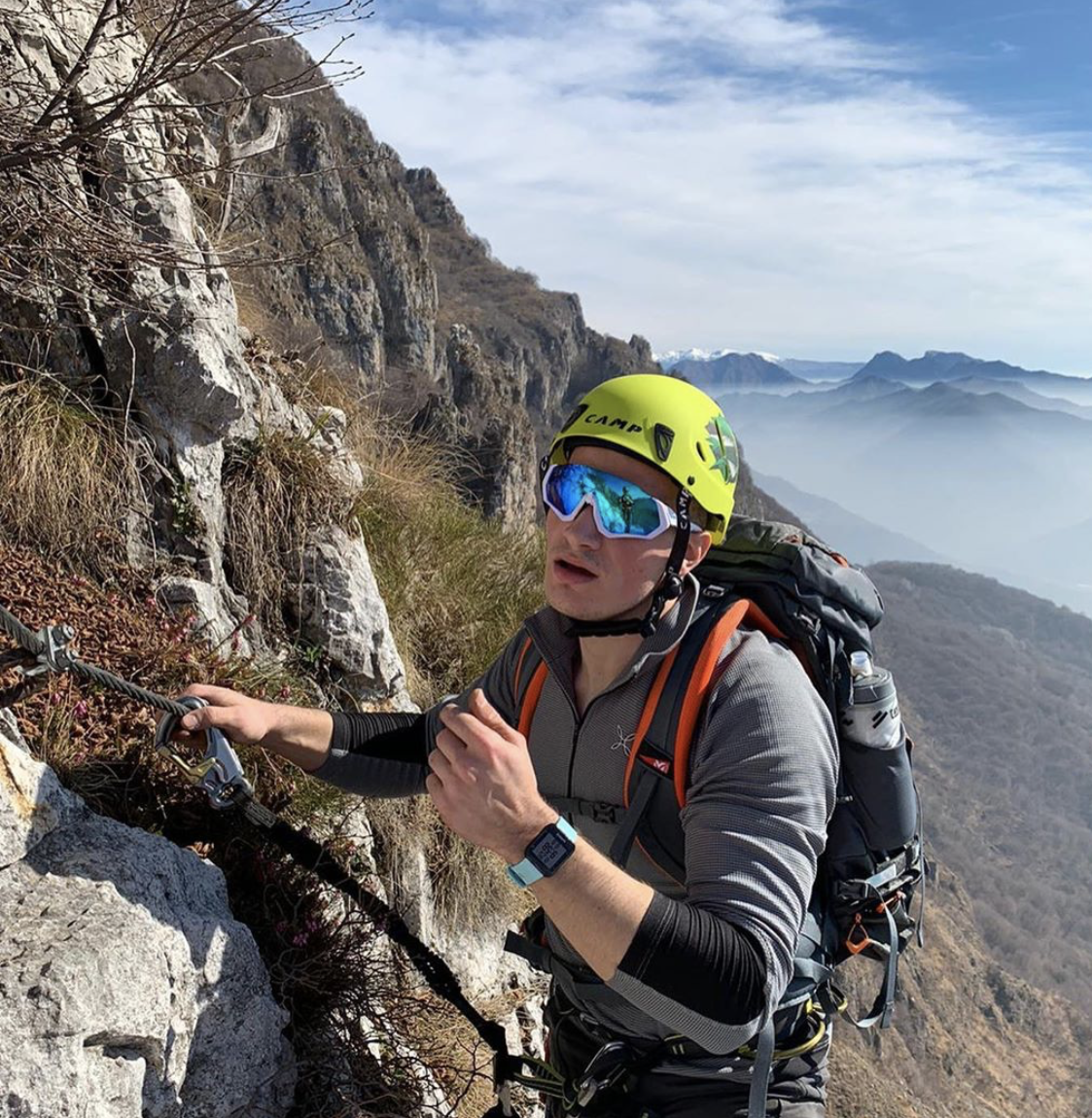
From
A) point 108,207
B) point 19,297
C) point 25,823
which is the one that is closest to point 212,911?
point 25,823

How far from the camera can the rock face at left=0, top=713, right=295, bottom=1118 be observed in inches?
82.5

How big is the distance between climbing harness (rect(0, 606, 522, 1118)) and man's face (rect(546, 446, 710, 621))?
1.22 m

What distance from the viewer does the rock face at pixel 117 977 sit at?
6.88ft

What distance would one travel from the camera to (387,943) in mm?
3596

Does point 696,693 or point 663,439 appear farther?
point 663,439

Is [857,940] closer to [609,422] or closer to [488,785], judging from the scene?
[488,785]

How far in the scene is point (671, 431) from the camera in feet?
8.47

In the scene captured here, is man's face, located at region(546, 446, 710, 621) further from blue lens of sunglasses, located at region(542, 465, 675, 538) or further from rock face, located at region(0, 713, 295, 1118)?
rock face, located at region(0, 713, 295, 1118)

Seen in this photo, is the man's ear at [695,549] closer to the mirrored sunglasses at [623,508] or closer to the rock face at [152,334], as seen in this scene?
the mirrored sunglasses at [623,508]

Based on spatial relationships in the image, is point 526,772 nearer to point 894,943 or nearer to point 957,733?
point 894,943

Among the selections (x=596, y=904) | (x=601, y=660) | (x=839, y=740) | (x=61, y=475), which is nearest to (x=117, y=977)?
(x=596, y=904)

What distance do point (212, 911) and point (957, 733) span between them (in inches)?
8226

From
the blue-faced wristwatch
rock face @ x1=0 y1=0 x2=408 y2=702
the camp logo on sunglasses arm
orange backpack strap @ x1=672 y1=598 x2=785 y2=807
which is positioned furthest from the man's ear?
rock face @ x1=0 y1=0 x2=408 y2=702

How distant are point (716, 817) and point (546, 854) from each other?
43 cm
